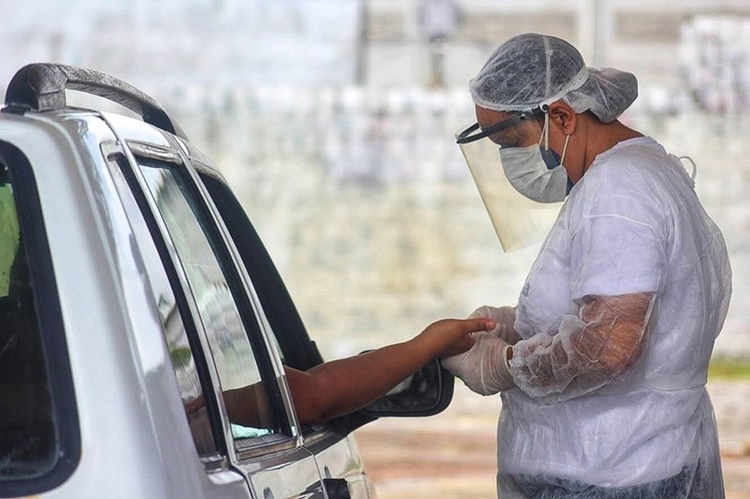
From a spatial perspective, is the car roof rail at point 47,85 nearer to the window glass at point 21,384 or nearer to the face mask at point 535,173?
the window glass at point 21,384

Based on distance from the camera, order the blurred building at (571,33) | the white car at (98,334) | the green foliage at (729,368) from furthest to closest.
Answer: the blurred building at (571,33) < the green foliage at (729,368) < the white car at (98,334)

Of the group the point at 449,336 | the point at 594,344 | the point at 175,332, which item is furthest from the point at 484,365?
the point at 175,332

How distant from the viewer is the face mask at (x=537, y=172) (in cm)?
349

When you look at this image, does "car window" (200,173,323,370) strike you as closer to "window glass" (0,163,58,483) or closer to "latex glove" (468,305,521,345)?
"latex glove" (468,305,521,345)

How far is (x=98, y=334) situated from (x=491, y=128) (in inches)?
71.9

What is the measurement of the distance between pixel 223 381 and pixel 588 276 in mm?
1002

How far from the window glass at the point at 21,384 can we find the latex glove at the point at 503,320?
194 centimetres

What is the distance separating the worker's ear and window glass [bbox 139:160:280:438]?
91 centimetres

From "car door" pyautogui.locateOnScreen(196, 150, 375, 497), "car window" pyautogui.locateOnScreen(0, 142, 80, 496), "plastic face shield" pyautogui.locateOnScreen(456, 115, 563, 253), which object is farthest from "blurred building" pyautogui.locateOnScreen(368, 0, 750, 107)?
"car window" pyautogui.locateOnScreen(0, 142, 80, 496)

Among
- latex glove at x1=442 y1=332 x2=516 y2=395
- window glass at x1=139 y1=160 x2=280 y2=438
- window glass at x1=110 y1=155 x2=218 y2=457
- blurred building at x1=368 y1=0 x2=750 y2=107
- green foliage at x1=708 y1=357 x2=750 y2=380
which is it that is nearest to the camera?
window glass at x1=110 y1=155 x2=218 y2=457

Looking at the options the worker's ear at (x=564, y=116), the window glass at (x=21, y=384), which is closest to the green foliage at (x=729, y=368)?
the worker's ear at (x=564, y=116)

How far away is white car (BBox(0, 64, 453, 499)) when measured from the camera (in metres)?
1.86

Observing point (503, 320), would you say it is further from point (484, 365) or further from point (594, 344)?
point (594, 344)

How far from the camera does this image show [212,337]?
2.66 meters
